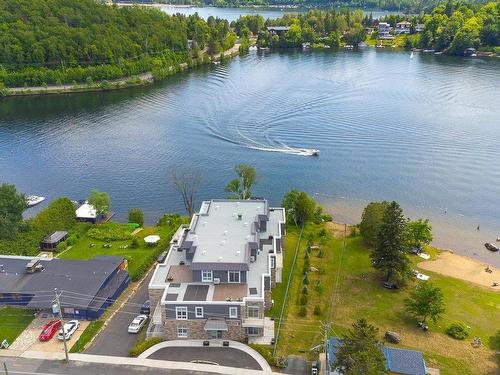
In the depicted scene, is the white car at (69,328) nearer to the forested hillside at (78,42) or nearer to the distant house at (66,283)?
the distant house at (66,283)

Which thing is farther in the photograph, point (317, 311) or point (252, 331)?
point (317, 311)

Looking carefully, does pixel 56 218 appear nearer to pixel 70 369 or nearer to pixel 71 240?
pixel 71 240

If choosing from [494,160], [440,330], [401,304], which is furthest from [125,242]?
[494,160]

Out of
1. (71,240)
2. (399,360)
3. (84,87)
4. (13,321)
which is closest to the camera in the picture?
(399,360)

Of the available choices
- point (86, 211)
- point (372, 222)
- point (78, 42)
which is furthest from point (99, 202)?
point (78, 42)

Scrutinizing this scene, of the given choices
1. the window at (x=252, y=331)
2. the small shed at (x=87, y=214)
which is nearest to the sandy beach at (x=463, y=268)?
the window at (x=252, y=331)

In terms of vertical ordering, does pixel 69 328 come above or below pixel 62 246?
above

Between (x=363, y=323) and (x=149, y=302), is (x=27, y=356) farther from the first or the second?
(x=363, y=323)
